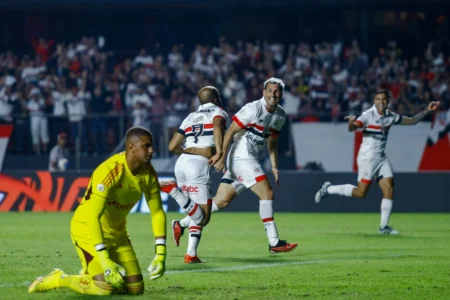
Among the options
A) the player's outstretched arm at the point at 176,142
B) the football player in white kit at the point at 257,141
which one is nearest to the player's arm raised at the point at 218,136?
the player's outstretched arm at the point at 176,142

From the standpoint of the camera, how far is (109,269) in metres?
7.43

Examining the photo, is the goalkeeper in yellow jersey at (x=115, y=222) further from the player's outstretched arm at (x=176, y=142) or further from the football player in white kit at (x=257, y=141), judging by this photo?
the football player in white kit at (x=257, y=141)

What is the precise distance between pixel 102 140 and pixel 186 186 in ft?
39.0

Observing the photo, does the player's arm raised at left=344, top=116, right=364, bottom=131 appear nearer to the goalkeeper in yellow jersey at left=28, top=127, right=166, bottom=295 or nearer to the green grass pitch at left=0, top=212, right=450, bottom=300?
the green grass pitch at left=0, top=212, right=450, bottom=300

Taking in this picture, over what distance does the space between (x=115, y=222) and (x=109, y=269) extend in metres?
0.85

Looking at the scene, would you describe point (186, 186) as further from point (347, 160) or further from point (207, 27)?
point (207, 27)

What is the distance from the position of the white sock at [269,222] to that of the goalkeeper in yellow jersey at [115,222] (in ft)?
13.7

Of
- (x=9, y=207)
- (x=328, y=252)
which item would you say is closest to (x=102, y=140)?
(x=9, y=207)

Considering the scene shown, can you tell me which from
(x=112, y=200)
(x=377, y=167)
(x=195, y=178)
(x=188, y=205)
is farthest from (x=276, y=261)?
(x=377, y=167)

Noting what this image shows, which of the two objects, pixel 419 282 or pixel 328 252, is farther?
pixel 328 252

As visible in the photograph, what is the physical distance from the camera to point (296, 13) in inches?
1214

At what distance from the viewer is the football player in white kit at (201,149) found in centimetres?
1158

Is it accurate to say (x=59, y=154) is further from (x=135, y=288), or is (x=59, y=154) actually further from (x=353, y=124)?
(x=135, y=288)

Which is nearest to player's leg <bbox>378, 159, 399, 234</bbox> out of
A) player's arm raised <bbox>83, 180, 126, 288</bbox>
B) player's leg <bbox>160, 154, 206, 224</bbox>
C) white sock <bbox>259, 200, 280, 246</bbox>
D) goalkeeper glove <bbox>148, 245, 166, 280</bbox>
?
A: white sock <bbox>259, 200, 280, 246</bbox>
